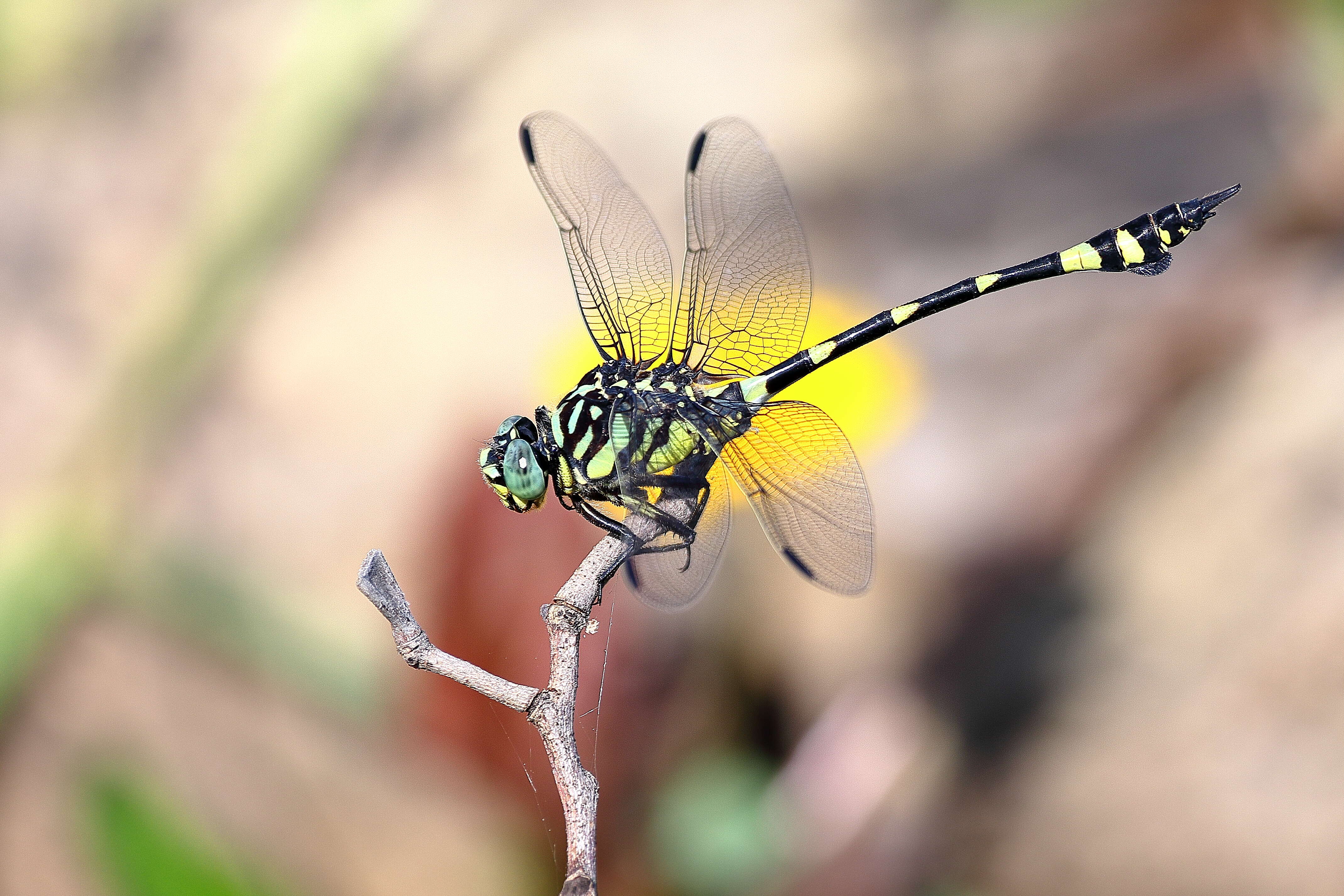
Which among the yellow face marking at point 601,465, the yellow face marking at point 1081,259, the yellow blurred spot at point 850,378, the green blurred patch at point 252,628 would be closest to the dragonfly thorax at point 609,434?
the yellow face marking at point 601,465

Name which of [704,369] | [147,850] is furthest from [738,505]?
[147,850]

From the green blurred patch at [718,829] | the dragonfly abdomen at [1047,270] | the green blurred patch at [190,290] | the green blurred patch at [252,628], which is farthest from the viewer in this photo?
the green blurred patch at [190,290]

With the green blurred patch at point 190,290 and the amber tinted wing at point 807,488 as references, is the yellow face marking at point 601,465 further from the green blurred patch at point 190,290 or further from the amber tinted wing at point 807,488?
the green blurred patch at point 190,290

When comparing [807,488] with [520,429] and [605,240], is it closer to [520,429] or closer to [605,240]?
[520,429]

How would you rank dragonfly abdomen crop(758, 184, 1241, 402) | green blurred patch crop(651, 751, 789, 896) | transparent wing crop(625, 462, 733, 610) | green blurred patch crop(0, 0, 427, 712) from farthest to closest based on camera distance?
1. green blurred patch crop(0, 0, 427, 712)
2. green blurred patch crop(651, 751, 789, 896)
3. dragonfly abdomen crop(758, 184, 1241, 402)
4. transparent wing crop(625, 462, 733, 610)

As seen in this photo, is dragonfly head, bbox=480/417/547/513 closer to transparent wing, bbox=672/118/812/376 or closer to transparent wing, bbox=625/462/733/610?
transparent wing, bbox=625/462/733/610

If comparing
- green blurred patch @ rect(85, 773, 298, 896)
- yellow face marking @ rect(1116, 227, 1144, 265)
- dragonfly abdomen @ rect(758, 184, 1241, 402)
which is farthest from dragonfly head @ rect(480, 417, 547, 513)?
yellow face marking @ rect(1116, 227, 1144, 265)
